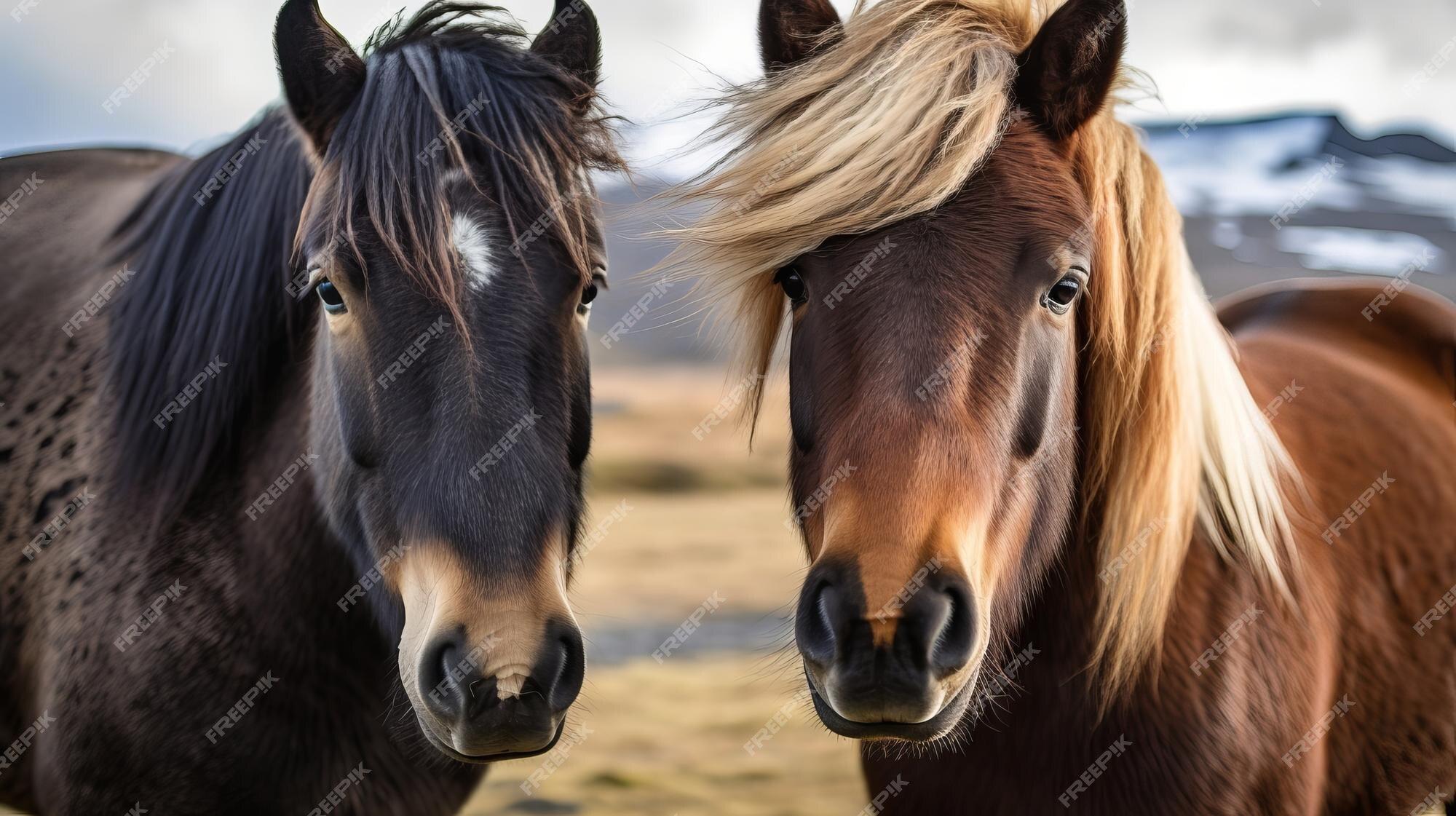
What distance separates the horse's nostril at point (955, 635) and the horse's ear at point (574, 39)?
1.49m

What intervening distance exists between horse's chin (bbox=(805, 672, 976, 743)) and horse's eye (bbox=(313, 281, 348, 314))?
3.91 ft

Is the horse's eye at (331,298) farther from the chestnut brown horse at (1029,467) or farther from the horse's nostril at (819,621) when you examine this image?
the horse's nostril at (819,621)

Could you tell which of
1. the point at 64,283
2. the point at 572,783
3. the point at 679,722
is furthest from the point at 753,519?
the point at 64,283

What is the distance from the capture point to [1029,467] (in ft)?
6.09

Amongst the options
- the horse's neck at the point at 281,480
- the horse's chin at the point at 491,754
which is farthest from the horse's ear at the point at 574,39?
the horse's chin at the point at 491,754

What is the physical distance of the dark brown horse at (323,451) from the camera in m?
1.86

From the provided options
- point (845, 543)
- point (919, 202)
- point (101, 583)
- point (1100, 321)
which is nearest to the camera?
point (845, 543)

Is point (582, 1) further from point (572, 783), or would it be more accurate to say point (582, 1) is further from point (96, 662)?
point (572, 783)

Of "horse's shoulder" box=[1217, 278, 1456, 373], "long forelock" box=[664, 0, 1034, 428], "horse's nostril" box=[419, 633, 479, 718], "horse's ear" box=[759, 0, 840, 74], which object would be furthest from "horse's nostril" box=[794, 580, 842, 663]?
"horse's shoulder" box=[1217, 278, 1456, 373]

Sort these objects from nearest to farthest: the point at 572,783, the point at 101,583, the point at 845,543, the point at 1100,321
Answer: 1. the point at 845,543
2. the point at 1100,321
3. the point at 101,583
4. the point at 572,783

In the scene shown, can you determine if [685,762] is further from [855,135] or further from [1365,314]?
[855,135]

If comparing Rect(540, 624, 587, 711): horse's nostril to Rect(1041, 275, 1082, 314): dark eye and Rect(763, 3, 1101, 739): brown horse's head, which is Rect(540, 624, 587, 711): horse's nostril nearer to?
Rect(763, 3, 1101, 739): brown horse's head

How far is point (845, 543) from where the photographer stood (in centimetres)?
163

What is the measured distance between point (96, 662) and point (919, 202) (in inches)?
79.7
